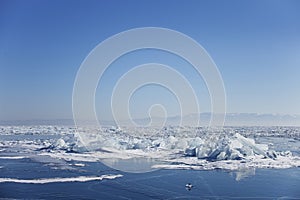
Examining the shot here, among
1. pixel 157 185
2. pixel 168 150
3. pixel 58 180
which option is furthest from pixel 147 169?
pixel 168 150

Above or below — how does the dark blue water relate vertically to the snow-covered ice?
below

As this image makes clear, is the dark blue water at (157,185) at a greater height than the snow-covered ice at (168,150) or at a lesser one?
lesser

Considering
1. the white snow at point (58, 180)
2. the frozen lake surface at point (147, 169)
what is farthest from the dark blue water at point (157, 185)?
the white snow at point (58, 180)

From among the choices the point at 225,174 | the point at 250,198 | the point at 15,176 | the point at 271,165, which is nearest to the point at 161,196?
the point at 250,198

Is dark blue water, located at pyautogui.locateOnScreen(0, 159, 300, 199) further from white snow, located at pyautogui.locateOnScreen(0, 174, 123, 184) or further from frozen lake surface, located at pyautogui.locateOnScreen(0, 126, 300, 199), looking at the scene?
white snow, located at pyautogui.locateOnScreen(0, 174, 123, 184)

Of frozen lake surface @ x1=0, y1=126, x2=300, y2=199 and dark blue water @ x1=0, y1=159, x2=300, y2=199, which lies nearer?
dark blue water @ x1=0, y1=159, x2=300, y2=199

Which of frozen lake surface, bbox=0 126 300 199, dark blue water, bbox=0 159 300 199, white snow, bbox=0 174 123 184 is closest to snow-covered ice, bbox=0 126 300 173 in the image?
frozen lake surface, bbox=0 126 300 199

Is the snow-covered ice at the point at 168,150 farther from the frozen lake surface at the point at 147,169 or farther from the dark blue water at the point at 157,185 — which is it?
the dark blue water at the point at 157,185

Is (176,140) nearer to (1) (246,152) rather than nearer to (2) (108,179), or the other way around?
(1) (246,152)
